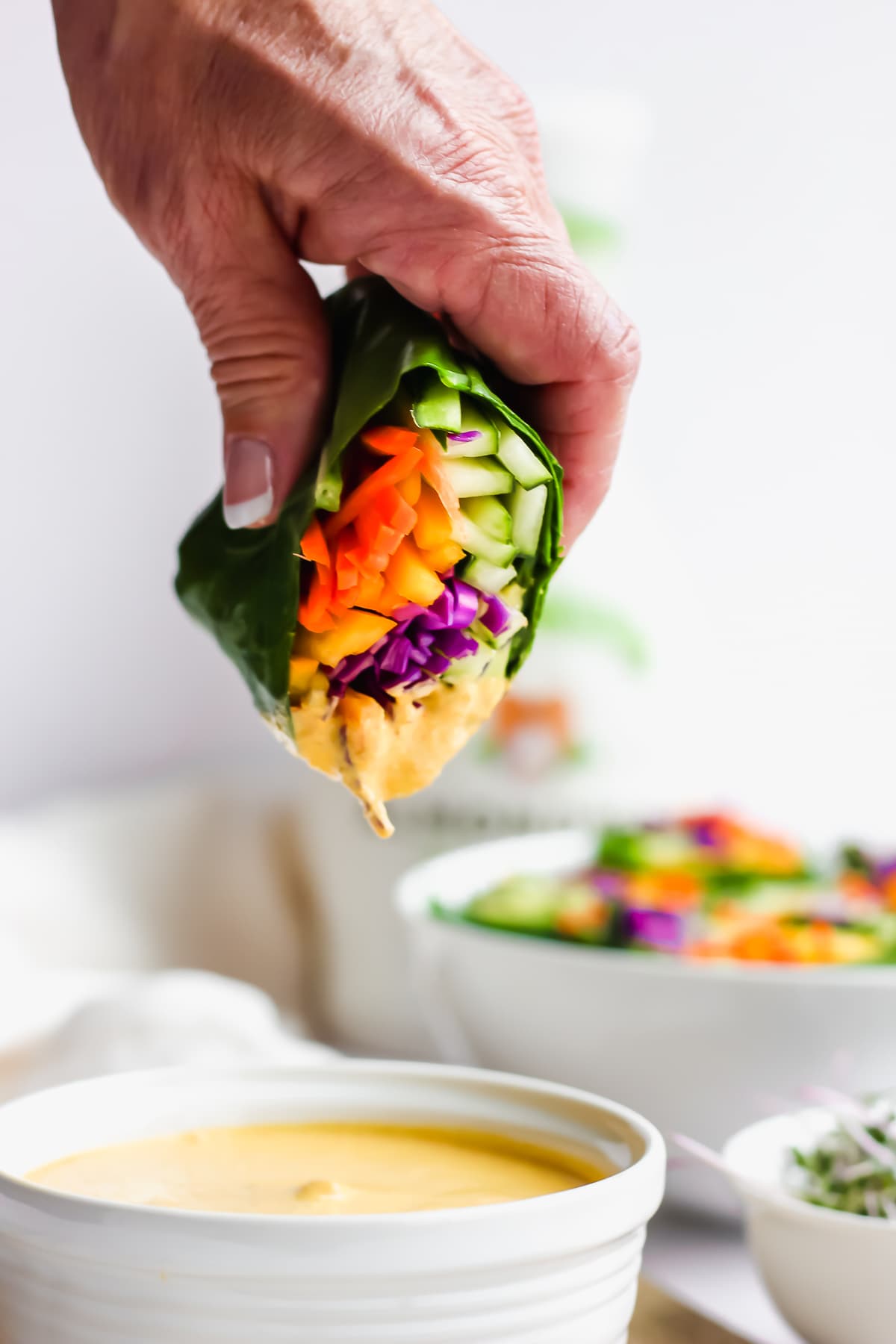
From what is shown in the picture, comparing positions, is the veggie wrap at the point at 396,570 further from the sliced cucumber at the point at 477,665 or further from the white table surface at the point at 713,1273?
the white table surface at the point at 713,1273

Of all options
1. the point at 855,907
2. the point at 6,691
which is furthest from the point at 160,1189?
the point at 6,691

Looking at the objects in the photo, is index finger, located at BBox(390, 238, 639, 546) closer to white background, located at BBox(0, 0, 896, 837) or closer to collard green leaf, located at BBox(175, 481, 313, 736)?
collard green leaf, located at BBox(175, 481, 313, 736)

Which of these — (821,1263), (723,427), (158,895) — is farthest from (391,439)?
(723,427)

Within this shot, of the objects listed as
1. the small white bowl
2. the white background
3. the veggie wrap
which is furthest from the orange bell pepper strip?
the white background

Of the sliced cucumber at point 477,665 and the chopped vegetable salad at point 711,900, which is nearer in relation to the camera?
the sliced cucumber at point 477,665

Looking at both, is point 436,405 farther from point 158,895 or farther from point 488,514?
point 158,895

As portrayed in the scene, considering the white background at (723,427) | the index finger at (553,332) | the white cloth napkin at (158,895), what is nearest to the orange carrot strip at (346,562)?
the index finger at (553,332)
